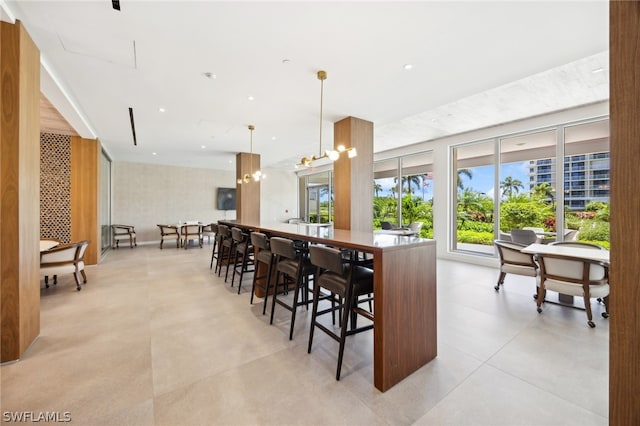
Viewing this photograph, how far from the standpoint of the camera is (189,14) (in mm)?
2143

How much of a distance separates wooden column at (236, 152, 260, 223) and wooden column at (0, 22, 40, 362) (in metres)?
4.59

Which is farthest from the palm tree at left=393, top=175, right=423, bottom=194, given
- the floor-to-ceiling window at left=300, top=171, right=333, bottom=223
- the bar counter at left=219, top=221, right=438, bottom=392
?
the bar counter at left=219, top=221, right=438, bottom=392

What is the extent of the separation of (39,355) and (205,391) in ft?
5.57

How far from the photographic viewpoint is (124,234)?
27.1 ft

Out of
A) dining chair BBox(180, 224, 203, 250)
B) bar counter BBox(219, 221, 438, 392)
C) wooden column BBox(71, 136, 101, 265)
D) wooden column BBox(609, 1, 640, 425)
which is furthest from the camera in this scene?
dining chair BBox(180, 224, 203, 250)

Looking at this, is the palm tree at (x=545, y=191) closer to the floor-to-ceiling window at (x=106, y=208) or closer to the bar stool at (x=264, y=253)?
the bar stool at (x=264, y=253)

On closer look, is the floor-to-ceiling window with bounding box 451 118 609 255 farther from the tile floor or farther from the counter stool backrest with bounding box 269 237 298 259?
the counter stool backrest with bounding box 269 237 298 259

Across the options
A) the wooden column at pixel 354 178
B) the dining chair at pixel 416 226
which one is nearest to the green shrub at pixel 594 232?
the dining chair at pixel 416 226

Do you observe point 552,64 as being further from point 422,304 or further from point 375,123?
point 422,304

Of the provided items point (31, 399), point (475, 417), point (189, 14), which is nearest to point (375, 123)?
point (189, 14)

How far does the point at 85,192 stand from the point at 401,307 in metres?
6.73

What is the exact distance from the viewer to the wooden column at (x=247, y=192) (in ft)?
22.7

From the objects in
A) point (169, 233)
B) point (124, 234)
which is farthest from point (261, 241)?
point (124, 234)

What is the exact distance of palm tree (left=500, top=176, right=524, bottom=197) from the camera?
5492mm
